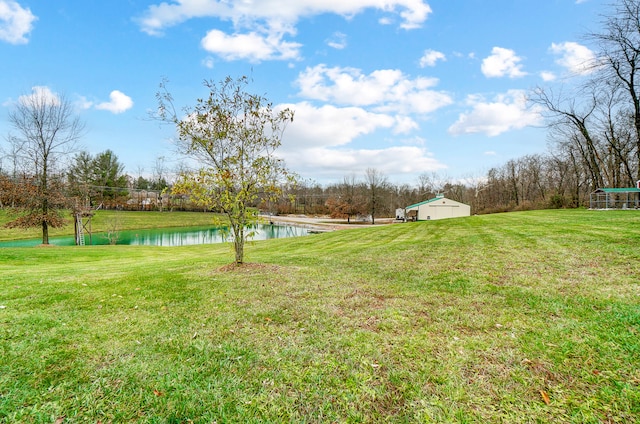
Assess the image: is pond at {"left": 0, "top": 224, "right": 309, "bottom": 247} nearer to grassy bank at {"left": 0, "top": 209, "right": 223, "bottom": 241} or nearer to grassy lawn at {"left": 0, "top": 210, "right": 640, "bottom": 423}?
grassy bank at {"left": 0, "top": 209, "right": 223, "bottom": 241}

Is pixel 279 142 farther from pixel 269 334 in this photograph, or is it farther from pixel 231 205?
pixel 269 334

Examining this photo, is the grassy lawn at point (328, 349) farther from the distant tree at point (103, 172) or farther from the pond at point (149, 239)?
the distant tree at point (103, 172)

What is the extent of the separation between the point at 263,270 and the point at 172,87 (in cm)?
430

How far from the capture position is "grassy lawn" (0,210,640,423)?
1.96m

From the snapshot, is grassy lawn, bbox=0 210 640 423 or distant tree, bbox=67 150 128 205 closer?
grassy lawn, bbox=0 210 640 423

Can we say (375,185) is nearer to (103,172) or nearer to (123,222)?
(123,222)

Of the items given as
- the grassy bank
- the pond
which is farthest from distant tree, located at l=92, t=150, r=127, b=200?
the pond

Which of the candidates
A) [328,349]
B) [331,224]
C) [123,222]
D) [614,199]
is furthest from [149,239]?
[614,199]

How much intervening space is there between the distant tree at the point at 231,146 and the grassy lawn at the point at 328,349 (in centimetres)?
176

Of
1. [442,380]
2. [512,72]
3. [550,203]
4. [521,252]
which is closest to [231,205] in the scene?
[442,380]

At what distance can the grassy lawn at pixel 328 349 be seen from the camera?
6.42 feet

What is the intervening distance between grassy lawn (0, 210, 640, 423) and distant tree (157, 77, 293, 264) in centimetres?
176

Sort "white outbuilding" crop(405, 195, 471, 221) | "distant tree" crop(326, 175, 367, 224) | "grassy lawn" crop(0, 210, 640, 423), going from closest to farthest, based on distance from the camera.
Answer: "grassy lawn" crop(0, 210, 640, 423)
"white outbuilding" crop(405, 195, 471, 221)
"distant tree" crop(326, 175, 367, 224)

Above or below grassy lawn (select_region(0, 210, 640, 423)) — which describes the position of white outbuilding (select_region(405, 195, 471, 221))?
above
